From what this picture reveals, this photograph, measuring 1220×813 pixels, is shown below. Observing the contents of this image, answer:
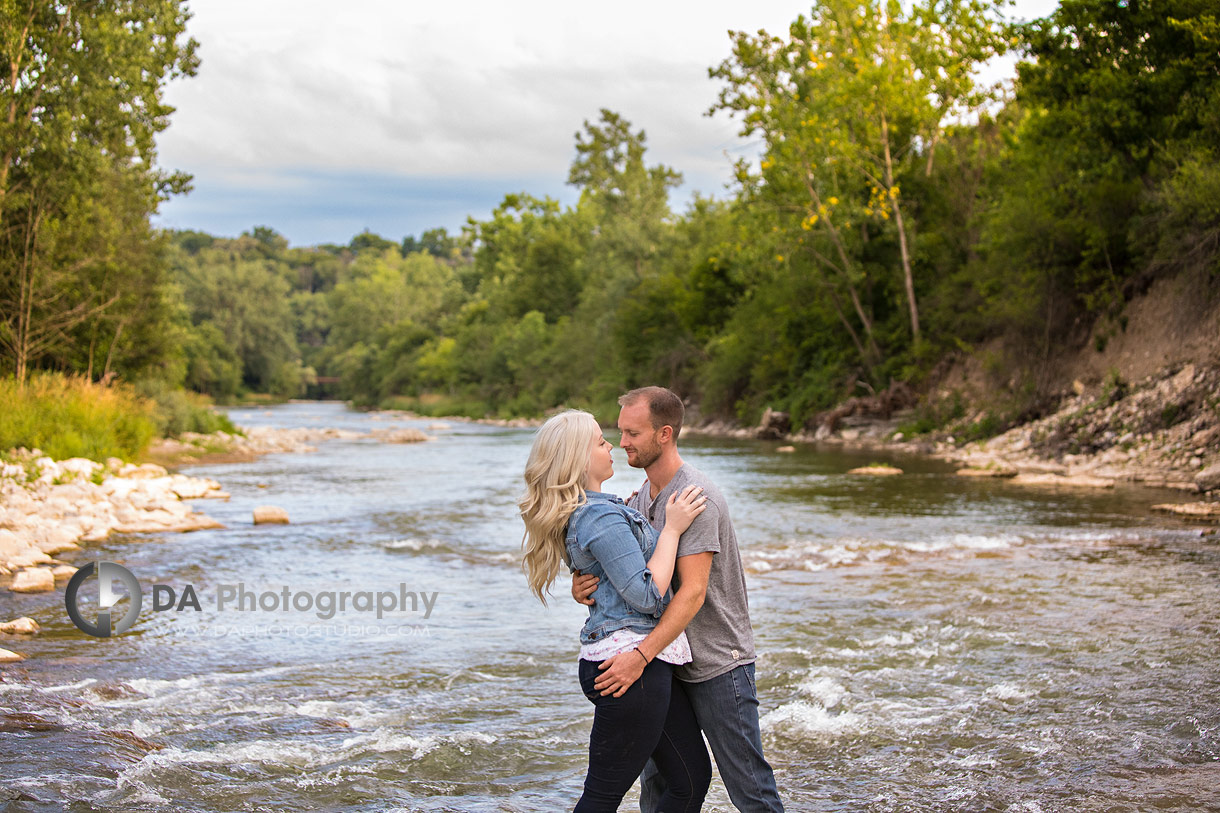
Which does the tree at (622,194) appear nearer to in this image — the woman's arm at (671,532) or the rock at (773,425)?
the rock at (773,425)

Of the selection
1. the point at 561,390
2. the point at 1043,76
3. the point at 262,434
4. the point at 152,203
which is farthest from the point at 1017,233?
the point at 561,390

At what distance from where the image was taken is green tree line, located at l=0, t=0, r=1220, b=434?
822 inches

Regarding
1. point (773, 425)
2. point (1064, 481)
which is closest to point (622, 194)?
point (773, 425)

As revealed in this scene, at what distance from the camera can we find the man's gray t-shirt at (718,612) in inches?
134

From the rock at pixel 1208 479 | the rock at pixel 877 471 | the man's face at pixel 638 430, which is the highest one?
the man's face at pixel 638 430

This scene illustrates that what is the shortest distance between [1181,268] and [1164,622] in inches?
615

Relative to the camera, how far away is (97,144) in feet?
77.4

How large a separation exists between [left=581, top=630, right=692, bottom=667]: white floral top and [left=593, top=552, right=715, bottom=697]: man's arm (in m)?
0.03

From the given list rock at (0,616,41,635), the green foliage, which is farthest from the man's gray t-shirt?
the green foliage

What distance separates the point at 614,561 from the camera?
317 centimetres

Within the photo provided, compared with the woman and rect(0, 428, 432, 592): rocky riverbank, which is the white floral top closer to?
the woman

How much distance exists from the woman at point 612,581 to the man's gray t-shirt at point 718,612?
83 millimetres

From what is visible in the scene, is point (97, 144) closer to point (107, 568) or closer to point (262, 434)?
point (262, 434)

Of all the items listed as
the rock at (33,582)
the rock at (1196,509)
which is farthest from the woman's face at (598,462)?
the rock at (1196,509)
